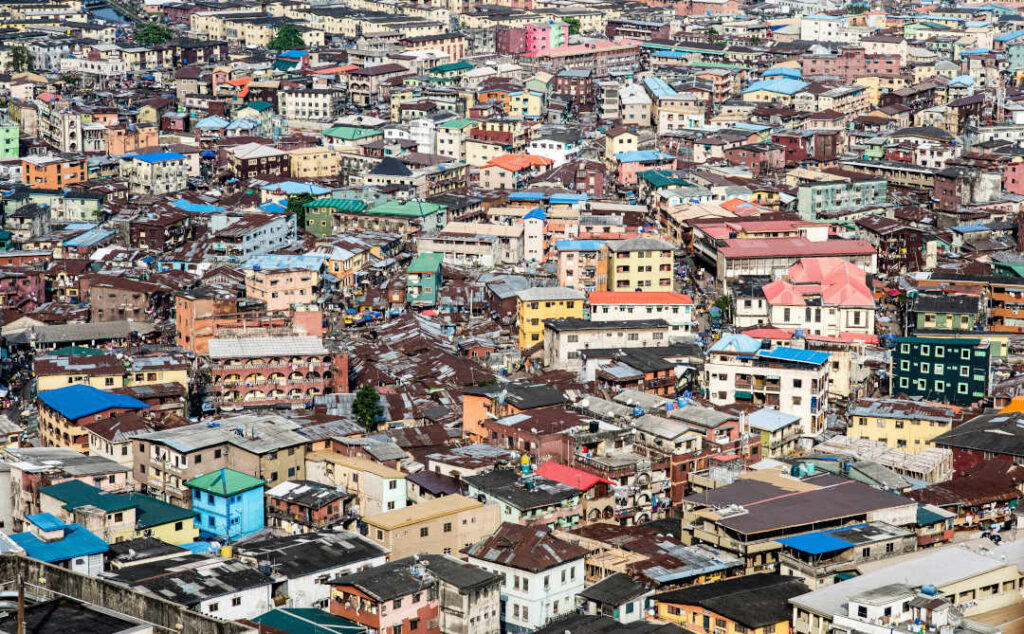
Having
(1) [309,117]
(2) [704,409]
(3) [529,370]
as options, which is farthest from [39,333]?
(1) [309,117]

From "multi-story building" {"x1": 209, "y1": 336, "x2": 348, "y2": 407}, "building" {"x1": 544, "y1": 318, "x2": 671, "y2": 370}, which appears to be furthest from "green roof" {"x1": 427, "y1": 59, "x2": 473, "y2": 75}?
"multi-story building" {"x1": 209, "y1": 336, "x2": 348, "y2": 407}

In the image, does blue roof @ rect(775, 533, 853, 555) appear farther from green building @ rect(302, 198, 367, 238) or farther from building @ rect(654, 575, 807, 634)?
green building @ rect(302, 198, 367, 238)

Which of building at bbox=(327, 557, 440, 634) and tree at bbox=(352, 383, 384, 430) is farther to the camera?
tree at bbox=(352, 383, 384, 430)

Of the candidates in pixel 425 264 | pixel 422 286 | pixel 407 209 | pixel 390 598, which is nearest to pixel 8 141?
pixel 407 209

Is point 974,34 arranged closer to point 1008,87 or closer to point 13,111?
point 1008,87

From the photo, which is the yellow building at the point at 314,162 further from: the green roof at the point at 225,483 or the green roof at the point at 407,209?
the green roof at the point at 225,483

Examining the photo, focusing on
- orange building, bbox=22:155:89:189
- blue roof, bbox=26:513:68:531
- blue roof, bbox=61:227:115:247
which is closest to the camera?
blue roof, bbox=26:513:68:531

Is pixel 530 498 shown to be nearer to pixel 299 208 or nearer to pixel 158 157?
pixel 299 208
